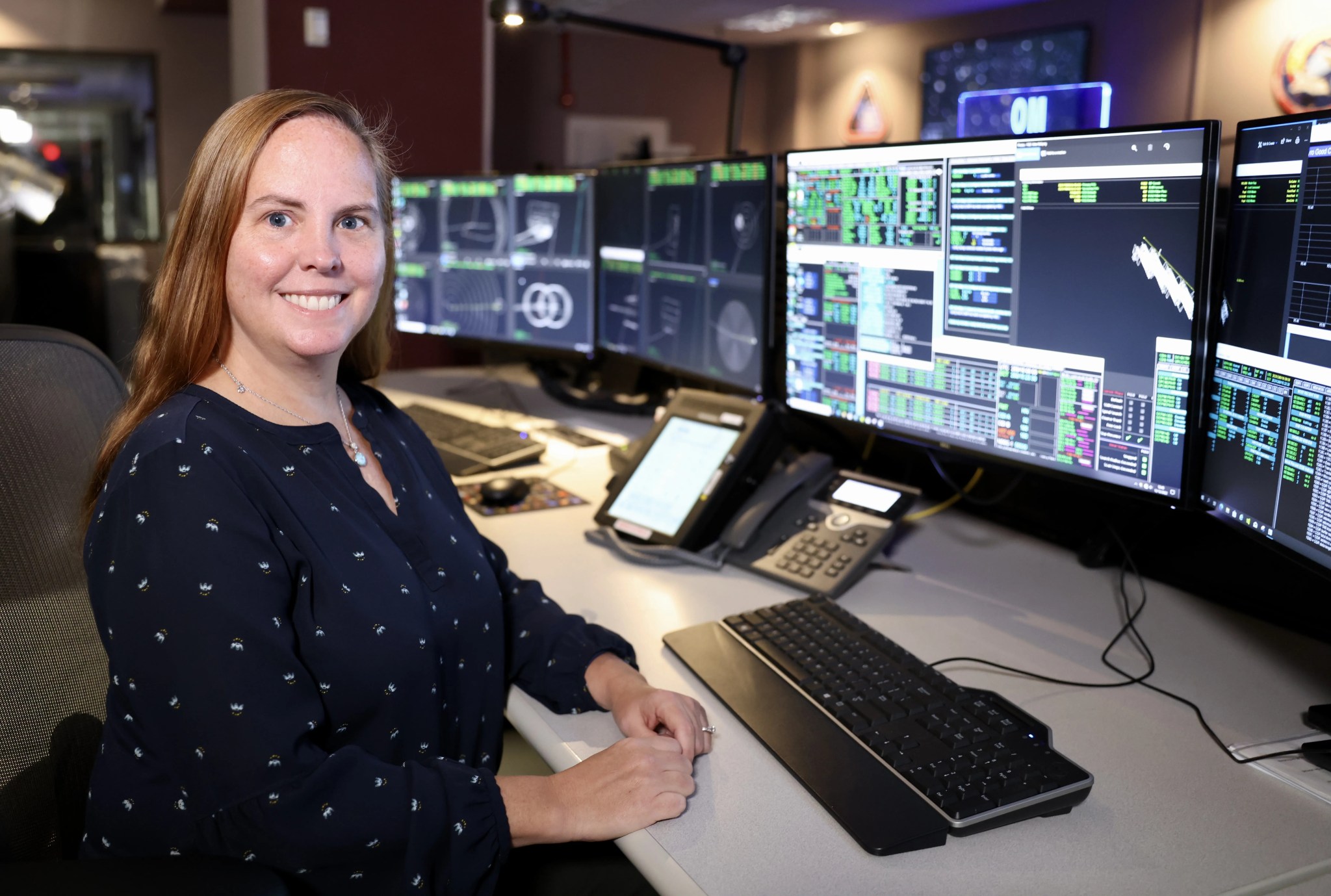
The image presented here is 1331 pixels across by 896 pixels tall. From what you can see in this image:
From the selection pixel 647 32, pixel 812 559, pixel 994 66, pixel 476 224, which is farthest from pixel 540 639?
pixel 994 66

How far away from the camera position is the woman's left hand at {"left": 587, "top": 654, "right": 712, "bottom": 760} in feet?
3.02

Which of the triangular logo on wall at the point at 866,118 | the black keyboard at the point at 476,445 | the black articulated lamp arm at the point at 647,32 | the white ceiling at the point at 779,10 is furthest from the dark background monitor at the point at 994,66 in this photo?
the black keyboard at the point at 476,445

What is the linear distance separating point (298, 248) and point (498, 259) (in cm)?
138

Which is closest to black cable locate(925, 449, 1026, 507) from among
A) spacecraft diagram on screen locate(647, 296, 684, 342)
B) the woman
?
spacecraft diagram on screen locate(647, 296, 684, 342)

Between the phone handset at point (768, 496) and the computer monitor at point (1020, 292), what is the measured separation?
9 centimetres

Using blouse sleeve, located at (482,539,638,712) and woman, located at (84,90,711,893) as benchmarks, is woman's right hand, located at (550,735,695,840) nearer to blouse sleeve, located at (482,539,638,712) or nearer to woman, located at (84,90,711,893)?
woman, located at (84,90,711,893)

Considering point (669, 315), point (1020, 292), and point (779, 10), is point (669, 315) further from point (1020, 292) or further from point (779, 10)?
point (779, 10)

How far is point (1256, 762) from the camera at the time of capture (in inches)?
35.2

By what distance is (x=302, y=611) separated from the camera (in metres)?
0.88

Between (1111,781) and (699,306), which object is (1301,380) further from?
(699,306)

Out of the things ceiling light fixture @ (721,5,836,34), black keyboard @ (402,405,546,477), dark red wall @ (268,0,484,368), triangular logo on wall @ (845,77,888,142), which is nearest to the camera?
black keyboard @ (402,405,546,477)

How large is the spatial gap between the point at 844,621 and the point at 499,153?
7407 millimetres

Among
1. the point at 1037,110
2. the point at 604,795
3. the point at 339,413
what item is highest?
the point at 1037,110

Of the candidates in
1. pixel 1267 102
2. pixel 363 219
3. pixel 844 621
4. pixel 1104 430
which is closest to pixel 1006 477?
pixel 1104 430
